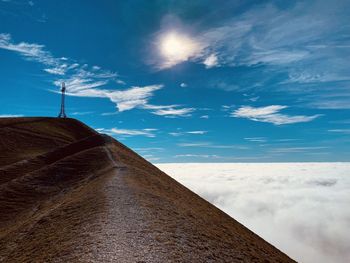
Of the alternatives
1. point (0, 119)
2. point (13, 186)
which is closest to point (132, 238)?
point (13, 186)

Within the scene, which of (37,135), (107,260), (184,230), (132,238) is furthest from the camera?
(37,135)

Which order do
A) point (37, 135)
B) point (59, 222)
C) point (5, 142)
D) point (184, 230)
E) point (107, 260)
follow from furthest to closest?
point (37, 135) → point (5, 142) → point (59, 222) → point (184, 230) → point (107, 260)

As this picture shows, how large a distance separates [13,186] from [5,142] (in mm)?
46295

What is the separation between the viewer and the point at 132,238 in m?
17.8

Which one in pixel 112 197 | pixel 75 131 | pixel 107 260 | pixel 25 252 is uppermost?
pixel 75 131

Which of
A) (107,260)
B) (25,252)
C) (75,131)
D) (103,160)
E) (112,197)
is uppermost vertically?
(75,131)

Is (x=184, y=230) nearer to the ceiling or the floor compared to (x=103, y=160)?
nearer to the floor

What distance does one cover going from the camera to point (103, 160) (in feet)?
177

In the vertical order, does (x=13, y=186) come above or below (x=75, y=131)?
below

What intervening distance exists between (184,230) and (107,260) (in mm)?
8489

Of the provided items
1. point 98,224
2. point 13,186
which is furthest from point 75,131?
point 98,224

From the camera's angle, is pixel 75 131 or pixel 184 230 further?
pixel 75 131

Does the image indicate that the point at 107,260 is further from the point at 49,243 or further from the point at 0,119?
the point at 0,119

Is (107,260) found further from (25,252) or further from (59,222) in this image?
(59,222)
